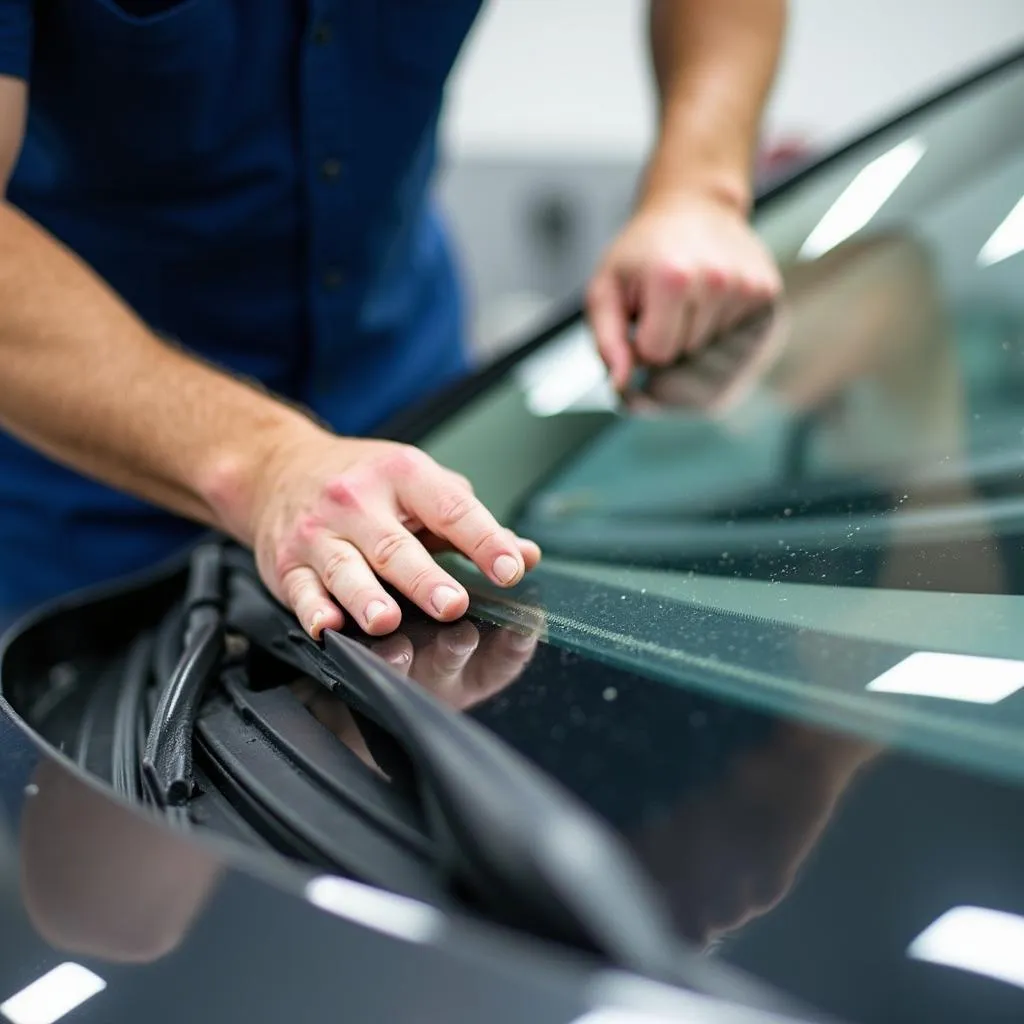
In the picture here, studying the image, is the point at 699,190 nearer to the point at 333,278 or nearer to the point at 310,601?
the point at 333,278

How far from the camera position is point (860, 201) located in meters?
1.22

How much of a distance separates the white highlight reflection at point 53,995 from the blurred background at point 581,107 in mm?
2639

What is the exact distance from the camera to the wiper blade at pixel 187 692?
0.64m

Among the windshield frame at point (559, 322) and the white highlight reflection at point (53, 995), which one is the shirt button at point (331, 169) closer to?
the windshield frame at point (559, 322)

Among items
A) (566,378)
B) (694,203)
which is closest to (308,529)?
(566,378)

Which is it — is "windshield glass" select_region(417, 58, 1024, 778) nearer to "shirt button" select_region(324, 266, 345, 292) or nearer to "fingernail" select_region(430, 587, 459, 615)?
"fingernail" select_region(430, 587, 459, 615)

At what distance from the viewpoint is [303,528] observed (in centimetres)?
78

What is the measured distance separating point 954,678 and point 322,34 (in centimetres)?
86

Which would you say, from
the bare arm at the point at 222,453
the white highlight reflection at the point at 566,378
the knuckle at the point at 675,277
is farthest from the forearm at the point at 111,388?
the knuckle at the point at 675,277

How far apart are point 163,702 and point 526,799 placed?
0.32m

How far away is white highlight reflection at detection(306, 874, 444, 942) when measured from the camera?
0.45 m

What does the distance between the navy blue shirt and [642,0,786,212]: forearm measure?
286 mm

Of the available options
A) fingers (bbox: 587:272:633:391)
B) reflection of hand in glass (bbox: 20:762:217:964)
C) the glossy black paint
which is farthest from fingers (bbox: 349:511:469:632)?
fingers (bbox: 587:272:633:391)

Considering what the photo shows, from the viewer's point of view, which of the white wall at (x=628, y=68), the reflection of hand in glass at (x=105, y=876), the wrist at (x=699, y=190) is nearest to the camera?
the reflection of hand in glass at (x=105, y=876)
